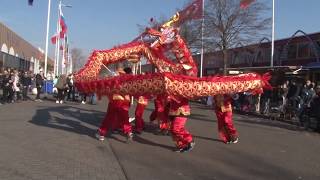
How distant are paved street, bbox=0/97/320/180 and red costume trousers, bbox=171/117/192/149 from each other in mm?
257

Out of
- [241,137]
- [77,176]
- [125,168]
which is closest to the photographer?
[77,176]

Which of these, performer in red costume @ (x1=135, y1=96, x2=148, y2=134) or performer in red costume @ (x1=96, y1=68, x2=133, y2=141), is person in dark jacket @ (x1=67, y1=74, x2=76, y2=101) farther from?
performer in red costume @ (x1=96, y1=68, x2=133, y2=141)

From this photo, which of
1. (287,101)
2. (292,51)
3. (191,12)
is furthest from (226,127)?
(292,51)

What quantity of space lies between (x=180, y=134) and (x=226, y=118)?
2.18m

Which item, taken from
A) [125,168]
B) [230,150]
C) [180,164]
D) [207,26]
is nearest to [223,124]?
[230,150]

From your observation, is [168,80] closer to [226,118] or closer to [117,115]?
[117,115]

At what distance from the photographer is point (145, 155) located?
10984 mm

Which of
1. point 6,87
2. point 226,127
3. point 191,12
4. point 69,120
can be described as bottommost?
point 69,120

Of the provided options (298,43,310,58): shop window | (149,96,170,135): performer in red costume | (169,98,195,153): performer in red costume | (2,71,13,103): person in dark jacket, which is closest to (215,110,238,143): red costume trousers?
(149,96,170,135): performer in red costume

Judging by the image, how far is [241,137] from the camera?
14625 mm

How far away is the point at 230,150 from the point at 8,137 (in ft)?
16.4

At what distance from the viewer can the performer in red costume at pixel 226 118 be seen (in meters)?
13.2

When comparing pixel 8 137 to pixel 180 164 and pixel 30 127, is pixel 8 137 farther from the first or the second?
pixel 180 164

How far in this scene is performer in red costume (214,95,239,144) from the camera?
13163 millimetres
